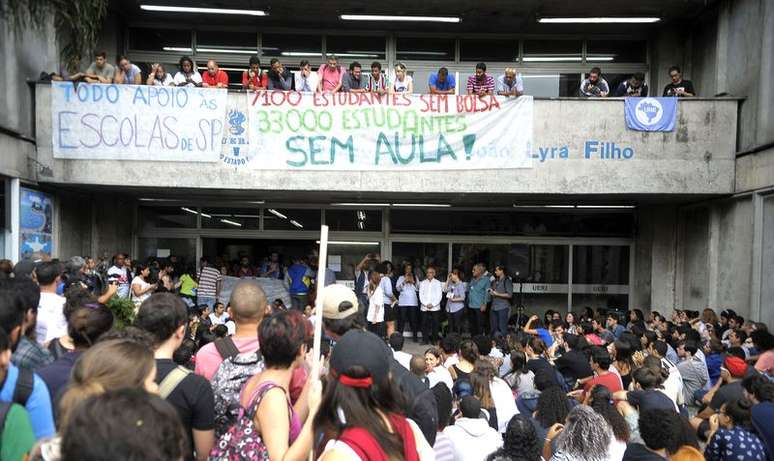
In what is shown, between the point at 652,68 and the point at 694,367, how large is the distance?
954 centimetres

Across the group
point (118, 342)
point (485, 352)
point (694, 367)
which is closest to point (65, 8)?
point (485, 352)

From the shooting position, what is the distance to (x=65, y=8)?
8531mm

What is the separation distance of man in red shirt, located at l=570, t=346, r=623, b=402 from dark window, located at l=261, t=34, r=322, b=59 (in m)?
11.3

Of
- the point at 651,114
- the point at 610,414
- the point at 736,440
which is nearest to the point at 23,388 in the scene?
the point at 610,414

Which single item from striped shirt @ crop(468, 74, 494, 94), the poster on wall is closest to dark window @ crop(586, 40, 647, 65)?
striped shirt @ crop(468, 74, 494, 94)

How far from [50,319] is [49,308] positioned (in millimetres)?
112

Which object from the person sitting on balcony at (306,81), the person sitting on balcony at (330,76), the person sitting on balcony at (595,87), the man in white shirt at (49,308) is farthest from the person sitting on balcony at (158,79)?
the person sitting on balcony at (595,87)

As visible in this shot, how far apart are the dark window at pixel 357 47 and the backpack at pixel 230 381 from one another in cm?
1279

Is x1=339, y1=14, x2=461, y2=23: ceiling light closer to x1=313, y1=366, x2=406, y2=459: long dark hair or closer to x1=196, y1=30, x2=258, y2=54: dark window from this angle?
x1=196, y1=30, x2=258, y2=54: dark window

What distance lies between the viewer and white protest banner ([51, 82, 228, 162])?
11117 millimetres

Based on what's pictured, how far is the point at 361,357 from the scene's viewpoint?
232 cm

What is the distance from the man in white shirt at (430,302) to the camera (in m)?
13.0

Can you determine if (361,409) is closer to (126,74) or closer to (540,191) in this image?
(540,191)

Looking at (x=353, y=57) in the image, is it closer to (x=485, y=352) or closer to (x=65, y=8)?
(x=65, y=8)
